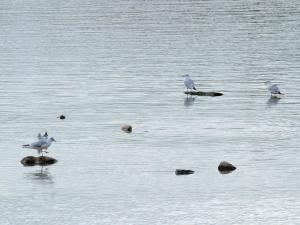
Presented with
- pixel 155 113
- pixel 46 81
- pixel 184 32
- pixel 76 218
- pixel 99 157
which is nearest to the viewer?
pixel 76 218

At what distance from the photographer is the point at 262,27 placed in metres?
106

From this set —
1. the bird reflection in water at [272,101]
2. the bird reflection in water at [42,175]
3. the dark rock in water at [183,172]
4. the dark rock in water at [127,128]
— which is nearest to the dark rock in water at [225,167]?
the dark rock in water at [183,172]

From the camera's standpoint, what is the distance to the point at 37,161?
50.7m

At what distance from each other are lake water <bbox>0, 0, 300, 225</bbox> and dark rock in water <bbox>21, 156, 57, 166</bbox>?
1.35ft

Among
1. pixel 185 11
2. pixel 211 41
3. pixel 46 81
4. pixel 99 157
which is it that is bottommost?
pixel 99 157

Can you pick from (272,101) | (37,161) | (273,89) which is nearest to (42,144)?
(37,161)

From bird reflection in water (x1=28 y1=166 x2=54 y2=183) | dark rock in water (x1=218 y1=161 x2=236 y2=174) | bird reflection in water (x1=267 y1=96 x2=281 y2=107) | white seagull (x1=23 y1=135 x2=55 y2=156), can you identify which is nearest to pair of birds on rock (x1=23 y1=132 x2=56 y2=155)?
white seagull (x1=23 y1=135 x2=55 y2=156)

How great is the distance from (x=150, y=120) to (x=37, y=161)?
11029 mm

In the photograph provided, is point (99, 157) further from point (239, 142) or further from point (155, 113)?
point (155, 113)

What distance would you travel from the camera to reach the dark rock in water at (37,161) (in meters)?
50.4

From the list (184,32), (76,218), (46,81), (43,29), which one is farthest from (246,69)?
(76,218)

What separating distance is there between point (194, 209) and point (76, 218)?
4.61m

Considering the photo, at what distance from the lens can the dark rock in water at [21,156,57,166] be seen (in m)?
50.4

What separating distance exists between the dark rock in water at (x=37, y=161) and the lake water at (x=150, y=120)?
41 cm
